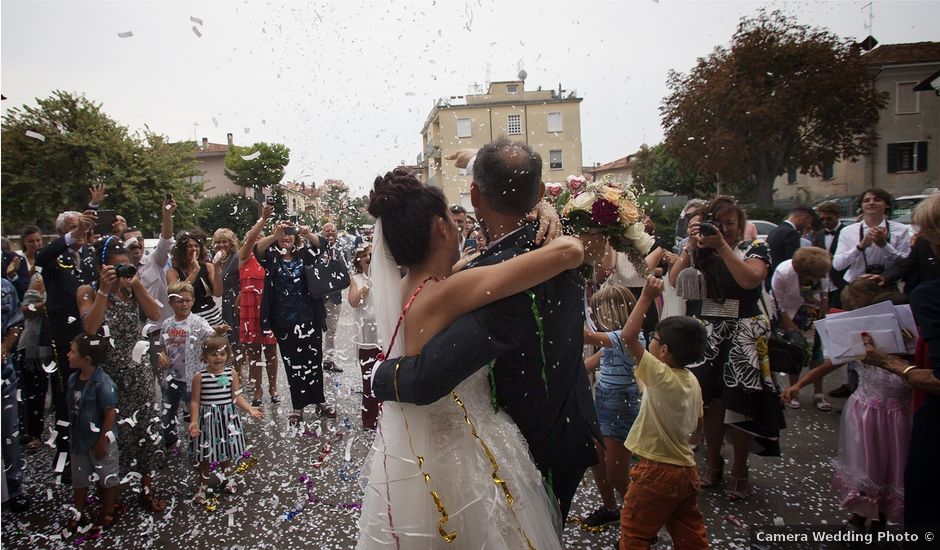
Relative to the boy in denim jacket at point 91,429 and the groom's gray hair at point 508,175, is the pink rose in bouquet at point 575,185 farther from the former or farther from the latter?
the boy in denim jacket at point 91,429

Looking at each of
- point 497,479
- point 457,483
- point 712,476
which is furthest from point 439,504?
point 712,476

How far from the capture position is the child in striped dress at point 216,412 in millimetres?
4234

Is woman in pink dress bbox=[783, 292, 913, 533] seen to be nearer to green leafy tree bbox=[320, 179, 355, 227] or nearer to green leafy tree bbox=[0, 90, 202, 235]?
green leafy tree bbox=[320, 179, 355, 227]

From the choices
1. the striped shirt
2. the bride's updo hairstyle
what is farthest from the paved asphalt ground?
the bride's updo hairstyle

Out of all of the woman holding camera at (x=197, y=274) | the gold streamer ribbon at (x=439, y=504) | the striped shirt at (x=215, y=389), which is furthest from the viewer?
the woman holding camera at (x=197, y=274)

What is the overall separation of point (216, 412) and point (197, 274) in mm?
1904

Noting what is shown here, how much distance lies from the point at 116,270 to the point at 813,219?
318 inches

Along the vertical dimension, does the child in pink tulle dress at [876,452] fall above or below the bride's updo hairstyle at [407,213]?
below

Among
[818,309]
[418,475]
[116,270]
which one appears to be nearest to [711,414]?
[418,475]

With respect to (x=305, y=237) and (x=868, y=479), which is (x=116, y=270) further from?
(x=868, y=479)

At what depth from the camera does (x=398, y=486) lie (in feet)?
5.90

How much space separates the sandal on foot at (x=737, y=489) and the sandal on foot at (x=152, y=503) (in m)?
3.93

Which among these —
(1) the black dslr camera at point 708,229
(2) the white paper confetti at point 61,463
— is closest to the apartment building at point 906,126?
(1) the black dslr camera at point 708,229

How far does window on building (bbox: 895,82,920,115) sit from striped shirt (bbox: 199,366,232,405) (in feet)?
112
